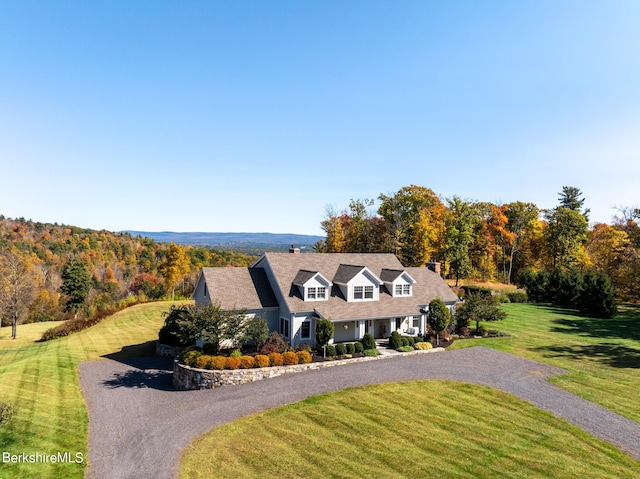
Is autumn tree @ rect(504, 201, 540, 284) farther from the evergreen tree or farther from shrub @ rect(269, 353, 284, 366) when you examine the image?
the evergreen tree

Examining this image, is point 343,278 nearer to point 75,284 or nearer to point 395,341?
point 395,341

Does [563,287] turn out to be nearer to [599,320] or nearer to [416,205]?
[599,320]

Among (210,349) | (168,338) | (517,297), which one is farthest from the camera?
(517,297)

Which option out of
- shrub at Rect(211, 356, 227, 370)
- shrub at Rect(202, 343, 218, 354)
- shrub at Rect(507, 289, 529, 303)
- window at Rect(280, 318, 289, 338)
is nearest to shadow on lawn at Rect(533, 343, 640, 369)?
window at Rect(280, 318, 289, 338)

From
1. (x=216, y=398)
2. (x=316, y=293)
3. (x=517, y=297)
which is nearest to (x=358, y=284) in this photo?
(x=316, y=293)

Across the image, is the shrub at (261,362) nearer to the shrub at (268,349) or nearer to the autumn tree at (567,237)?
the shrub at (268,349)

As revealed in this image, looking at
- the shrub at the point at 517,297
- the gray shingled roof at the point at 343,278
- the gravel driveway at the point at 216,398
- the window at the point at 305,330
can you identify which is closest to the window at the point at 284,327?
the window at the point at 305,330
